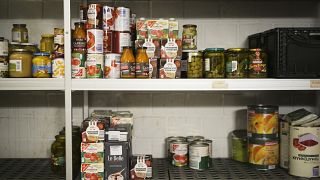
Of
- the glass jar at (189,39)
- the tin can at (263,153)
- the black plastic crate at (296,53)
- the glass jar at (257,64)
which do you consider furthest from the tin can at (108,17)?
the tin can at (263,153)

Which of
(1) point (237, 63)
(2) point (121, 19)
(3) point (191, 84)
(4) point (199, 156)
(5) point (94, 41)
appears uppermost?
(2) point (121, 19)

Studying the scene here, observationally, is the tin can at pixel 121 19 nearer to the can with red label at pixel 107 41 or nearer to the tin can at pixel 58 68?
the can with red label at pixel 107 41

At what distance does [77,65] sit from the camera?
173 centimetres

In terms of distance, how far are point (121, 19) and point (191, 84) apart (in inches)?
18.4

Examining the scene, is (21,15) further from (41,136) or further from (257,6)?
(257,6)

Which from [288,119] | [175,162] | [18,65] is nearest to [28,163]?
[18,65]

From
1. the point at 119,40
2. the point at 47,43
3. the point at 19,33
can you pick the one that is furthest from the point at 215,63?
the point at 19,33

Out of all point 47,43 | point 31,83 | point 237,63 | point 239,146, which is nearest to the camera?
point 31,83

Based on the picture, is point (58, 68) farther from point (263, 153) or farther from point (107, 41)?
point (263, 153)

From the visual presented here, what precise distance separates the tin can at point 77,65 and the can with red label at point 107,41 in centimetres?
12

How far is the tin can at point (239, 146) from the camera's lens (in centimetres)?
208

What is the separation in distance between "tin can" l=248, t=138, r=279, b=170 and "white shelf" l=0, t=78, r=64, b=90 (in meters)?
1.02

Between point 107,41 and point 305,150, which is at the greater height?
point 107,41

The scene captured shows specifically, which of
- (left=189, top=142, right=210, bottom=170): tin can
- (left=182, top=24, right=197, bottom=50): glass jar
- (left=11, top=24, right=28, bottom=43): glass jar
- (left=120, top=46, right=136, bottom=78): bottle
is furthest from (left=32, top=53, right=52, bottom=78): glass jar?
(left=189, top=142, right=210, bottom=170): tin can
